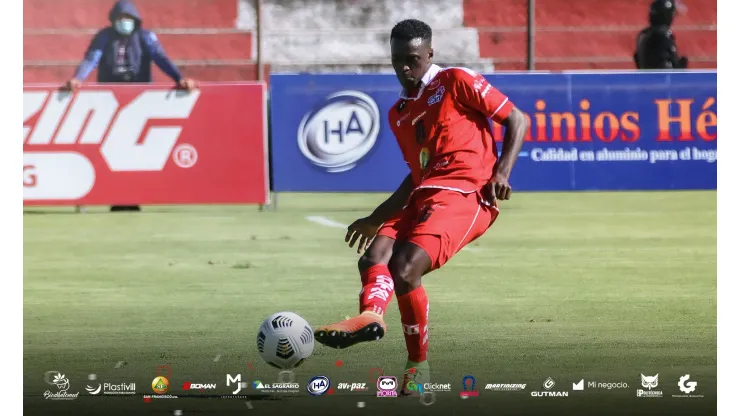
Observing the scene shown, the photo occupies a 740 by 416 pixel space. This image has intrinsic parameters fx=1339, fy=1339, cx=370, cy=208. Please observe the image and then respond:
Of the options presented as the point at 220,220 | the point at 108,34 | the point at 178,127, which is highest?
the point at 108,34

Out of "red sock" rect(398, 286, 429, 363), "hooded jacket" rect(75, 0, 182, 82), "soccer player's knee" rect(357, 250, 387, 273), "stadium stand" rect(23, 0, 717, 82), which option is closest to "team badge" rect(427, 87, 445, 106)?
"soccer player's knee" rect(357, 250, 387, 273)

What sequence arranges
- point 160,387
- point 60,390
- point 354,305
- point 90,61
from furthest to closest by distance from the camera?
point 90,61 < point 354,305 < point 60,390 < point 160,387

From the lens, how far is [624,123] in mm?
16688

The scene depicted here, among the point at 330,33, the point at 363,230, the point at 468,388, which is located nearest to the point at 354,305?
the point at 363,230

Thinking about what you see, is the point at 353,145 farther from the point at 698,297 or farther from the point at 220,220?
the point at 698,297

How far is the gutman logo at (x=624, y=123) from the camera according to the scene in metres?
16.6

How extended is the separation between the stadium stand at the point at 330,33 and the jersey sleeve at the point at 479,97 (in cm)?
1423

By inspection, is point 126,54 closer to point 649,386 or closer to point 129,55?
point 129,55

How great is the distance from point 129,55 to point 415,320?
11.3 metres

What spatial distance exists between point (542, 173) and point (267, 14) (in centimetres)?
906

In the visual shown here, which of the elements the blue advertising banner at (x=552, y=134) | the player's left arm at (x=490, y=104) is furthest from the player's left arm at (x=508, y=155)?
the blue advertising banner at (x=552, y=134)

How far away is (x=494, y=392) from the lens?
20.3ft

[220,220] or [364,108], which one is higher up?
[364,108]
